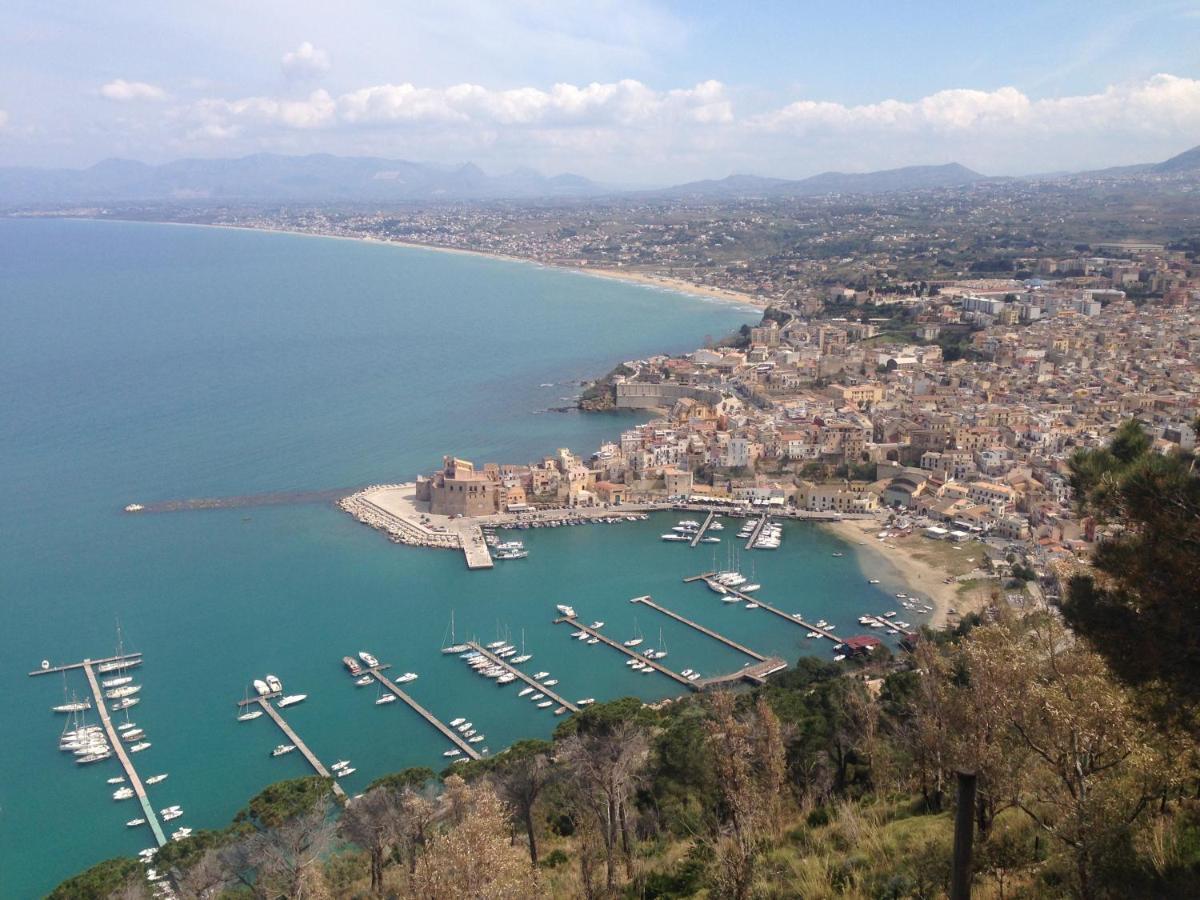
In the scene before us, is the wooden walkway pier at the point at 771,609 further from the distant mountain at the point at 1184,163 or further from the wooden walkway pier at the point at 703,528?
the distant mountain at the point at 1184,163

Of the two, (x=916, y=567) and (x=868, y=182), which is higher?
(x=868, y=182)

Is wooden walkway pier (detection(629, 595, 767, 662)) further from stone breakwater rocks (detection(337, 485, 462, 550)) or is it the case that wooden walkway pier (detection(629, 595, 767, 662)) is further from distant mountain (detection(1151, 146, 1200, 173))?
distant mountain (detection(1151, 146, 1200, 173))

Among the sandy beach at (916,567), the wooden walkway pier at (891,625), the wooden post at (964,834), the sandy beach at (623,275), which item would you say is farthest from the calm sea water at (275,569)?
the sandy beach at (623,275)

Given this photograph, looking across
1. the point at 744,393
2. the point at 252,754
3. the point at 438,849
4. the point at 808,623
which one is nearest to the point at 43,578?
the point at 252,754

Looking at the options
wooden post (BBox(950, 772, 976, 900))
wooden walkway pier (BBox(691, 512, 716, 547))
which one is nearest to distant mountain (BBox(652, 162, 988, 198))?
wooden walkway pier (BBox(691, 512, 716, 547))

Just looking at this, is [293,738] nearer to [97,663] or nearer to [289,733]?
[289,733]

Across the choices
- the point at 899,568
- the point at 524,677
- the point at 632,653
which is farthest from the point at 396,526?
the point at 899,568
